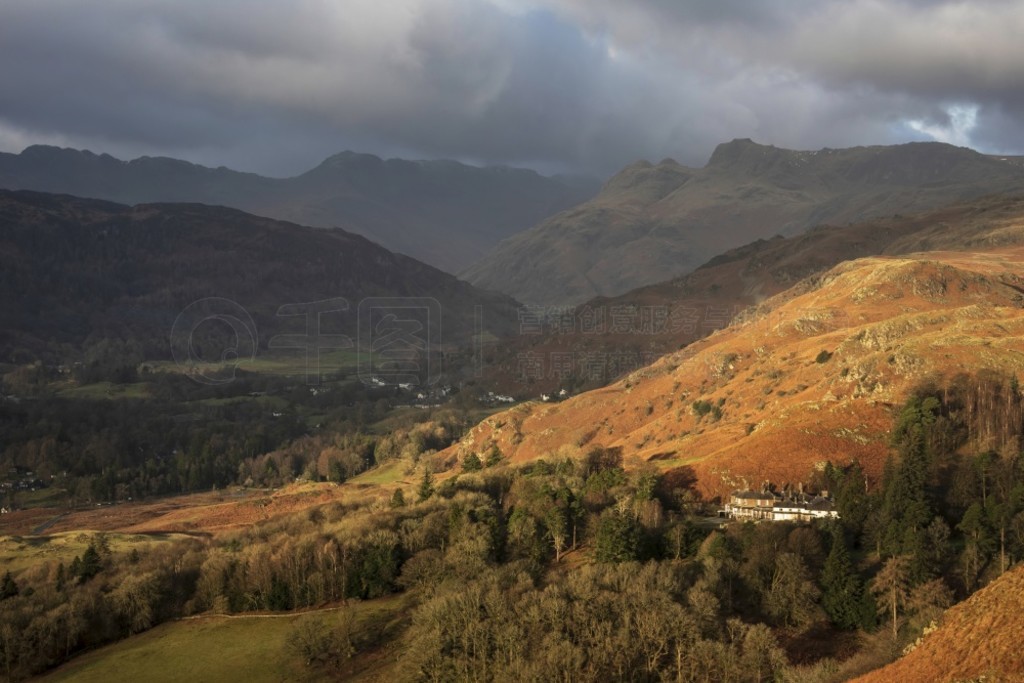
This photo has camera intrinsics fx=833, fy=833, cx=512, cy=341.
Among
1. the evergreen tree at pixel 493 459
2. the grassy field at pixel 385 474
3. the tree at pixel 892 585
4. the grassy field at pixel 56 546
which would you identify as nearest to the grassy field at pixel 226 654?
the grassy field at pixel 56 546

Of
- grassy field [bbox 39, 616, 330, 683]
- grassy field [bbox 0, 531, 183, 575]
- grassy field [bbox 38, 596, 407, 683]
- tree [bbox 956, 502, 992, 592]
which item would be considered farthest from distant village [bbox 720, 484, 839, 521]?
grassy field [bbox 0, 531, 183, 575]

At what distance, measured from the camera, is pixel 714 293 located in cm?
16075

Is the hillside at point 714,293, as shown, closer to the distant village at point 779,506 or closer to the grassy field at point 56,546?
the grassy field at point 56,546

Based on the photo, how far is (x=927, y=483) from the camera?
4806 centimetres

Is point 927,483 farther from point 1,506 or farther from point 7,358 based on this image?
point 7,358

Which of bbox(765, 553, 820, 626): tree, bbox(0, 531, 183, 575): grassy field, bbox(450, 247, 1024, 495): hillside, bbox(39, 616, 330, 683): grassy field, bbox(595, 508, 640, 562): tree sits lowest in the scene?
bbox(0, 531, 183, 575): grassy field

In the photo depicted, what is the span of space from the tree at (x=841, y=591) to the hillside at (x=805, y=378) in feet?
49.4

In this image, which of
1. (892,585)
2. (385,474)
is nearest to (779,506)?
(892,585)

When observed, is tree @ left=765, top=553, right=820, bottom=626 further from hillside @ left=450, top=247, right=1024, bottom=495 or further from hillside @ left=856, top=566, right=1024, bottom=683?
hillside @ left=450, top=247, right=1024, bottom=495

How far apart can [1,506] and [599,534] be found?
86.5 meters

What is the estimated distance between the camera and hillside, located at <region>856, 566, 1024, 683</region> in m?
21.5

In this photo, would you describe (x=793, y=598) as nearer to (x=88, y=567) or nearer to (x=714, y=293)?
(x=88, y=567)

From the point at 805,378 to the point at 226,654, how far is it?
51.6 meters

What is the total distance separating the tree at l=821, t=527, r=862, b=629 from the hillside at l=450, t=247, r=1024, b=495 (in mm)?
15068
